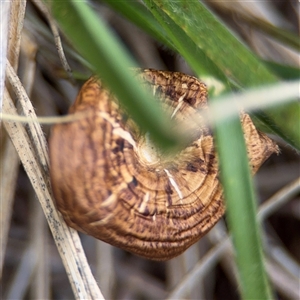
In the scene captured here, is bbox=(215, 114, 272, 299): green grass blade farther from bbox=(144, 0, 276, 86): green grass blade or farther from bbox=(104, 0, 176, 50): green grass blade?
bbox=(104, 0, 176, 50): green grass blade

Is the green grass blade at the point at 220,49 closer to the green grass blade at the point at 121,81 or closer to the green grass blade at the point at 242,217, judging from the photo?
the green grass blade at the point at 242,217

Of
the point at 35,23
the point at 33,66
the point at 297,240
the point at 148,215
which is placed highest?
the point at 35,23

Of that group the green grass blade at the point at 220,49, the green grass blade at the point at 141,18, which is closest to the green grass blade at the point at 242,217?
the green grass blade at the point at 220,49

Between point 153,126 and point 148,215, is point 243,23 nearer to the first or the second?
A: point 148,215

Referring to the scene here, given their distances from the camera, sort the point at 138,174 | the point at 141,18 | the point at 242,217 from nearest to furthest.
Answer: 1. the point at 242,217
2. the point at 138,174
3. the point at 141,18

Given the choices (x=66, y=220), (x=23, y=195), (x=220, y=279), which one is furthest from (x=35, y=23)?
(x=220, y=279)

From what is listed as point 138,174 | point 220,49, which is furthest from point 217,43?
point 138,174

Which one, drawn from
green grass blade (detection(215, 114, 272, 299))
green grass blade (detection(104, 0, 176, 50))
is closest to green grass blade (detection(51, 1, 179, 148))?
green grass blade (detection(215, 114, 272, 299))

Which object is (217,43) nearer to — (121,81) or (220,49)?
(220,49)
